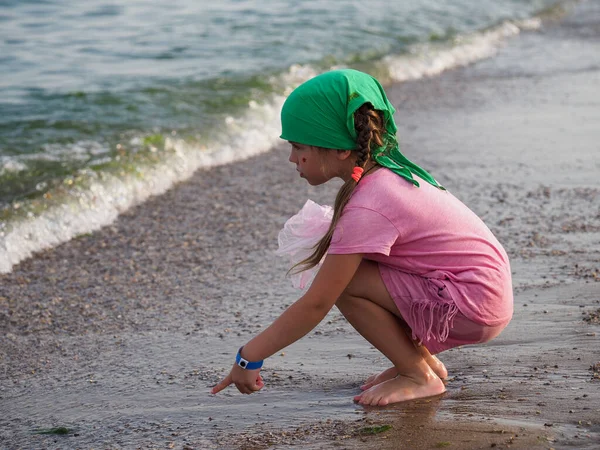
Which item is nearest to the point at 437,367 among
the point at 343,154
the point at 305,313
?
the point at 305,313

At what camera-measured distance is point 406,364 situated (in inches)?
113

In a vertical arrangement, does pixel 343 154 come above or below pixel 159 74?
above

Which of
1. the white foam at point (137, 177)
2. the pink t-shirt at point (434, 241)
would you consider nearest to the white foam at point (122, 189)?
the white foam at point (137, 177)

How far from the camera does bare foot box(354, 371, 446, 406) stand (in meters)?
2.83

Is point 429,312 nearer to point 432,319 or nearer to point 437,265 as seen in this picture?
point 432,319

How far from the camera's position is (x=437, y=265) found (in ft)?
9.20

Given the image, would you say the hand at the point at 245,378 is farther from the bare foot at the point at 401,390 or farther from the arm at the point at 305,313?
the bare foot at the point at 401,390

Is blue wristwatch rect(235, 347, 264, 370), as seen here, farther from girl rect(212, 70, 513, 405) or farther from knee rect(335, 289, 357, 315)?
knee rect(335, 289, 357, 315)

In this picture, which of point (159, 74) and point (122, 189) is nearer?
point (122, 189)

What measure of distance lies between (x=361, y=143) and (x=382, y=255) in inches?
14.6

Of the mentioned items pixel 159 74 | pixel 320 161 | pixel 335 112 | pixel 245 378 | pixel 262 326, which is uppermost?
pixel 335 112

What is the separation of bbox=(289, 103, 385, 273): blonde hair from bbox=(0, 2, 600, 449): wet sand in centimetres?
63

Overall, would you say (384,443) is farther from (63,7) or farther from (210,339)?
(63,7)

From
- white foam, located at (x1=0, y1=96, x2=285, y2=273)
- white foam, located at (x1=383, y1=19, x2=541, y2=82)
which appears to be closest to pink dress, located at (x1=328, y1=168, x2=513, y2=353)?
white foam, located at (x1=0, y1=96, x2=285, y2=273)
